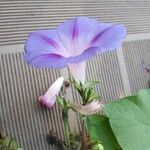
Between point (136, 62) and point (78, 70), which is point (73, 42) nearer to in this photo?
point (78, 70)

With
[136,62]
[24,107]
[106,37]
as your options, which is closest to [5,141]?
[24,107]

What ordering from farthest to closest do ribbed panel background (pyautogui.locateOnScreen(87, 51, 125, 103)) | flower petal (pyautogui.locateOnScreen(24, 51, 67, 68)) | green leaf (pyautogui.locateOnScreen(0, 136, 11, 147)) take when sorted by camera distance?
ribbed panel background (pyautogui.locateOnScreen(87, 51, 125, 103)) → green leaf (pyautogui.locateOnScreen(0, 136, 11, 147)) → flower petal (pyautogui.locateOnScreen(24, 51, 67, 68))

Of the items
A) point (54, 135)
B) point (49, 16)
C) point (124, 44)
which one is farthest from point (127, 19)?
point (54, 135)

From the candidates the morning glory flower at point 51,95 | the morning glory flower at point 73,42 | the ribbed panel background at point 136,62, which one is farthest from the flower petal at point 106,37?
the ribbed panel background at point 136,62

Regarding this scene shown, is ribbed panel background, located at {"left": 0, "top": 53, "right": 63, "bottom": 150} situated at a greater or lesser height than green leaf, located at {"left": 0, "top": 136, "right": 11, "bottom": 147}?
greater

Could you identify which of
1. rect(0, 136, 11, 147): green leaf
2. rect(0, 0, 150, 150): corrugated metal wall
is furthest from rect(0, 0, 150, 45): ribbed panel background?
rect(0, 136, 11, 147): green leaf

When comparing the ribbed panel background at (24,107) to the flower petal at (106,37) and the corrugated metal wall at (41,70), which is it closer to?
the corrugated metal wall at (41,70)

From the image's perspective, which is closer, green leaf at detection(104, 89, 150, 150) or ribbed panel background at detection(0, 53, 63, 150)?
green leaf at detection(104, 89, 150, 150)

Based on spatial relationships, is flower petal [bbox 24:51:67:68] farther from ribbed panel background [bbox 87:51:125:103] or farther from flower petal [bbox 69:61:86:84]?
ribbed panel background [bbox 87:51:125:103]
